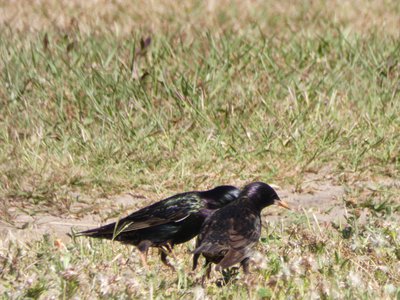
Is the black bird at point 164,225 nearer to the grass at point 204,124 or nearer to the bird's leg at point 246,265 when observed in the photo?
the grass at point 204,124

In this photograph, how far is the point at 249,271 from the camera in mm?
5633

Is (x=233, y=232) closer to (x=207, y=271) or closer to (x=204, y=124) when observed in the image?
(x=207, y=271)

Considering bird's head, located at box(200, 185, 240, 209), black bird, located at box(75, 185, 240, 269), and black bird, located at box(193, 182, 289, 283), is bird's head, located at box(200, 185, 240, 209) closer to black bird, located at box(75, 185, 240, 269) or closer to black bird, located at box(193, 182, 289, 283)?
black bird, located at box(75, 185, 240, 269)

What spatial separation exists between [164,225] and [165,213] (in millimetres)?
62

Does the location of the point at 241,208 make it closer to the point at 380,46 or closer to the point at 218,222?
the point at 218,222

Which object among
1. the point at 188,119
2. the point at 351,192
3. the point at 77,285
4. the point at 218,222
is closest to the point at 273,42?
the point at 188,119

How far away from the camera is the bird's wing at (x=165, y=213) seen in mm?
6203

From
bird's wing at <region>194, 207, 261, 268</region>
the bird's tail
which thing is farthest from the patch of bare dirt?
bird's wing at <region>194, 207, 261, 268</region>

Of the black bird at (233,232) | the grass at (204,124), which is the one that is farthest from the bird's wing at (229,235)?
the grass at (204,124)

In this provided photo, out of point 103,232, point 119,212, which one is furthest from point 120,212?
point 103,232

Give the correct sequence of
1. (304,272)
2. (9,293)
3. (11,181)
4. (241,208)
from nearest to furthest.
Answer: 1. (9,293)
2. (304,272)
3. (241,208)
4. (11,181)

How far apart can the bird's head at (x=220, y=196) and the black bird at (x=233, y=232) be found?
0.19 metres

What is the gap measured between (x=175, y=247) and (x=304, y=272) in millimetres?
1251

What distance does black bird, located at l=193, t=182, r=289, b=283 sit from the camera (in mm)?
5480
